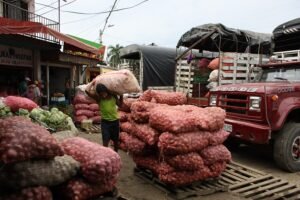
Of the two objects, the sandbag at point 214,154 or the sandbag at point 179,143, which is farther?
the sandbag at point 214,154

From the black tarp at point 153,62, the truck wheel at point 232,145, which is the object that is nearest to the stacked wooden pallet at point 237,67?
the truck wheel at point 232,145

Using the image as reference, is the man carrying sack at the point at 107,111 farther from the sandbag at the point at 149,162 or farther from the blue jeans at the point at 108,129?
the sandbag at the point at 149,162

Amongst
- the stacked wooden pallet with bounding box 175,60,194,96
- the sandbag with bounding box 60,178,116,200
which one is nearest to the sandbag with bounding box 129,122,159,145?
the sandbag with bounding box 60,178,116,200

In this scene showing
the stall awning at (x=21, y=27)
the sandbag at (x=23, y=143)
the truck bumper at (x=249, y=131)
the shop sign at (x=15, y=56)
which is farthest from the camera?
the shop sign at (x=15, y=56)

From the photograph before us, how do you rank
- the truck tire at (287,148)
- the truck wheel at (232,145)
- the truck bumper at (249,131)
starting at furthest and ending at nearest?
the truck wheel at (232,145) < the truck tire at (287,148) < the truck bumper at (249,131)

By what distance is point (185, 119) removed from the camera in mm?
5137

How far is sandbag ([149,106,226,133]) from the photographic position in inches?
198

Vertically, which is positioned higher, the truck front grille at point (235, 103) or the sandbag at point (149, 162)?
the truck front grille at point (235, 103)

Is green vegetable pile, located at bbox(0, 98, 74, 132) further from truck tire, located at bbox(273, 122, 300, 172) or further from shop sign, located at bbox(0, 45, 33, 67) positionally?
shop sign, located at bbox(0, 45, 33, 67)

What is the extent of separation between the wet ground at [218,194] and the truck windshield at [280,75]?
5.86ft

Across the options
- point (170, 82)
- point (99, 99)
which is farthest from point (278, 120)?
point (170, 82)

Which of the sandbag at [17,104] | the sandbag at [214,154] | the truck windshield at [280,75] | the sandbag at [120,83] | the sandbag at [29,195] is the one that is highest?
the truck windshield at [280,75]

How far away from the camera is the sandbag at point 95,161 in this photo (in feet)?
9.37

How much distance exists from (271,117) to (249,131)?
491mm
